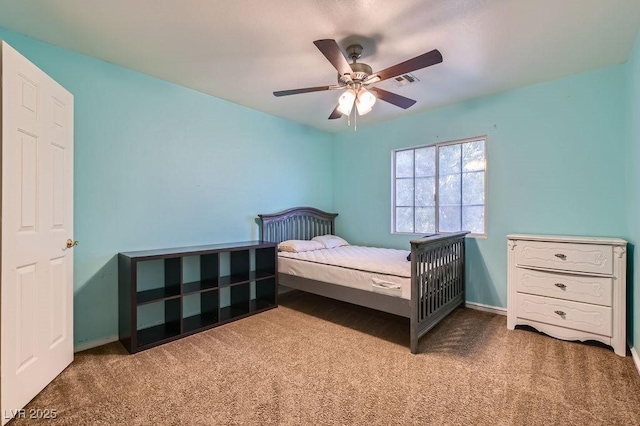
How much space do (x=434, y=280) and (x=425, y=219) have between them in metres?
1.36

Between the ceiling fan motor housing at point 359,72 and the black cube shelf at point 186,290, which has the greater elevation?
the ceiling fan motor housing at point 359,72

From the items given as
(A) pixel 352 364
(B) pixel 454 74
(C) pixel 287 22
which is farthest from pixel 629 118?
(A) pixel 352 364

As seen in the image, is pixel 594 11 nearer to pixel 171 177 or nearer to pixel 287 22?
pixel 287 22

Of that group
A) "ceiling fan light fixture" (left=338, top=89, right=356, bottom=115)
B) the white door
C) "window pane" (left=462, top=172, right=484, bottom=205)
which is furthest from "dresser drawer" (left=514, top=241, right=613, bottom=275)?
the white door

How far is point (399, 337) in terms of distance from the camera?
102 inches

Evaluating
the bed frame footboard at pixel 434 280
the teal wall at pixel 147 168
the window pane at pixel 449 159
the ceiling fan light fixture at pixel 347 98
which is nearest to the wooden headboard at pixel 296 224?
the teal wall at pixel 147 168

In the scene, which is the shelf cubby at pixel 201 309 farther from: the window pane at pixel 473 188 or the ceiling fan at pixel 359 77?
the window pane at pixel 473 188

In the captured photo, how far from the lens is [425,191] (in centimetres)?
384

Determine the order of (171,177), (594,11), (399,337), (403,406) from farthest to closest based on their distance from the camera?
(171,177), (399,337), (594,11), (403,406)

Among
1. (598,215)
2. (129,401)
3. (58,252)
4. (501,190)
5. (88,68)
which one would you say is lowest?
(129,401)

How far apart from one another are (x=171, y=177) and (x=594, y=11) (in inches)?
140

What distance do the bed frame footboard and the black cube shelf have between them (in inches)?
66.7

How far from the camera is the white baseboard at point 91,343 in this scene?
233 centimetres

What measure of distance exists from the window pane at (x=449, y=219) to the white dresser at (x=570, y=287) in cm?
84
